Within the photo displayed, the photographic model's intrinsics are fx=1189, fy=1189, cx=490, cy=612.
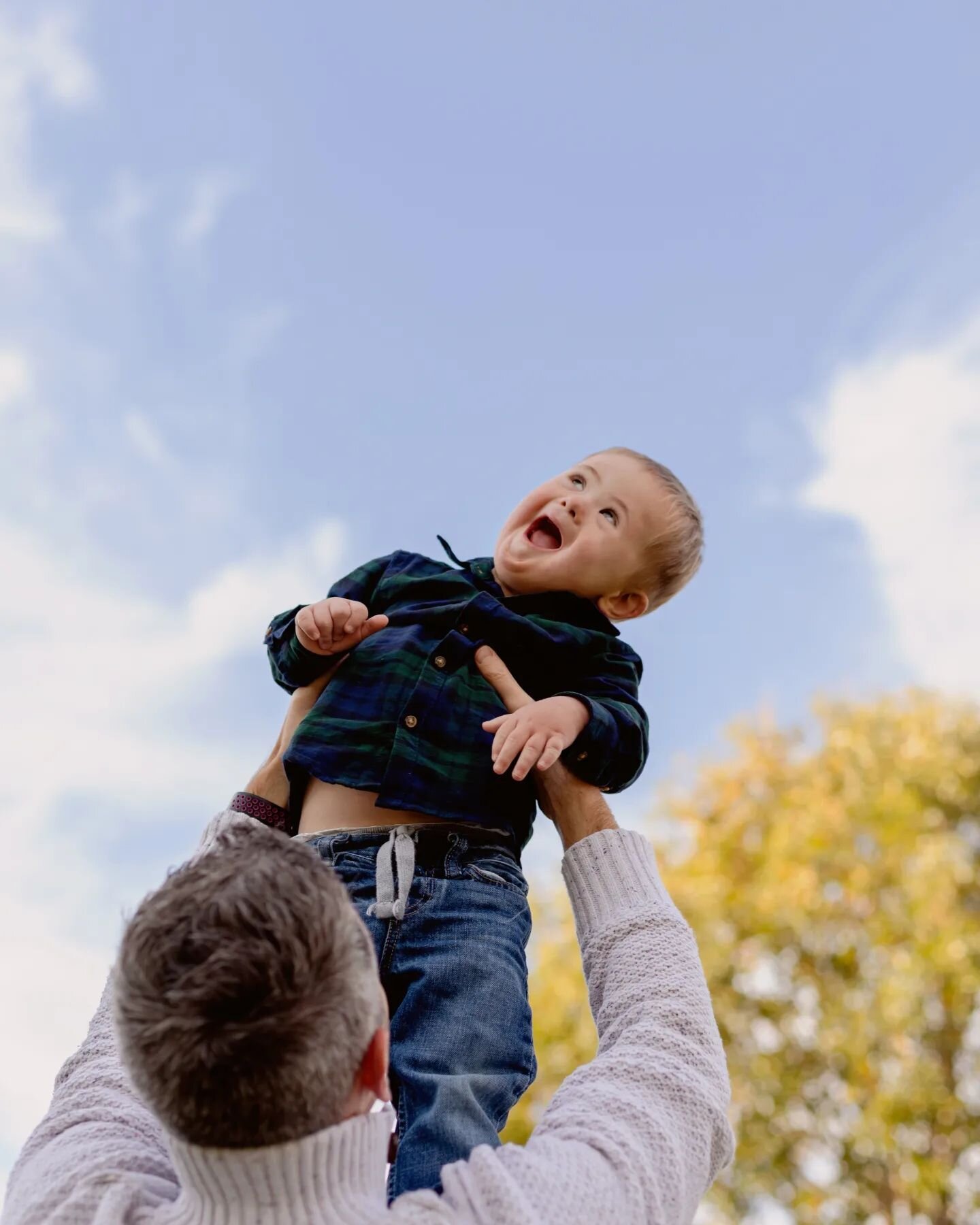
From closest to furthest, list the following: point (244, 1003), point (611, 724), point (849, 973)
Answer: point (244, 1003) → point (611, 724) → point (849, 973)

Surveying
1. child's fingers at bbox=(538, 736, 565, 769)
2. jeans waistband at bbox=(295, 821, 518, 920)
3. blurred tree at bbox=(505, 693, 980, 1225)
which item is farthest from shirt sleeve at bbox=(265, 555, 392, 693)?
blurred tree at bbox=(505, 693, 980, 1225)

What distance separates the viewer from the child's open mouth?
9.43 ft

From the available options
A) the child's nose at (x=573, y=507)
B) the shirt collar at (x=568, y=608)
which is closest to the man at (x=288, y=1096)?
the shirt collar at (x=568, y=608)

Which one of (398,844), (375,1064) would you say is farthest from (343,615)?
(375,1064)

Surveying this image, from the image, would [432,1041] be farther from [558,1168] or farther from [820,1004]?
[820,1004]

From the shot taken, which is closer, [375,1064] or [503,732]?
[375,1064]

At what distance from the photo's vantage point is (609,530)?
2842mm

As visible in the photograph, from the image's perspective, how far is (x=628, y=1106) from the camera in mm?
1722

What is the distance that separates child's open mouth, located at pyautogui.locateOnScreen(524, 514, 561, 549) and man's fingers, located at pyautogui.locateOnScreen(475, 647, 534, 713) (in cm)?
37

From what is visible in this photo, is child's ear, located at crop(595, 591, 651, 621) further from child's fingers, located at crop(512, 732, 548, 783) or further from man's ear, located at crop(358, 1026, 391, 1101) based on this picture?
man's ear, located at crop(358, 1026, 391, 1101)

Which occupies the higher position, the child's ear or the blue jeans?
the child's ear

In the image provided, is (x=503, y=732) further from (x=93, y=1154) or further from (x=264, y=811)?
(x=93, y=1154)

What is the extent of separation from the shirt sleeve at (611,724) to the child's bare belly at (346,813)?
33 centimetres

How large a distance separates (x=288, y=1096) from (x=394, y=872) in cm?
78
